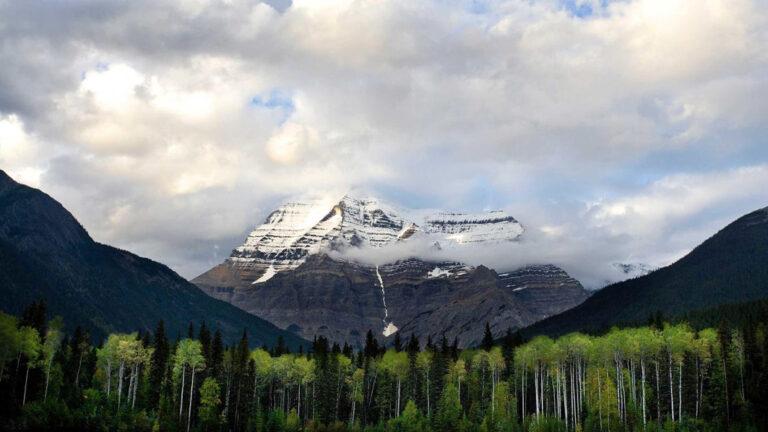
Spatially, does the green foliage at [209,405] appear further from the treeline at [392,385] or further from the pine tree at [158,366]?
the pine tree at [158,366]

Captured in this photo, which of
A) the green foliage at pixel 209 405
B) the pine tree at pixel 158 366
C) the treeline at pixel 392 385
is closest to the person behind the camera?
the treeline at pixel 392 385

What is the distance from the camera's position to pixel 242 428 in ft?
504

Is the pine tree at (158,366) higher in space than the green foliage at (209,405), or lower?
higher

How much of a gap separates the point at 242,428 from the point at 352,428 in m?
22.3

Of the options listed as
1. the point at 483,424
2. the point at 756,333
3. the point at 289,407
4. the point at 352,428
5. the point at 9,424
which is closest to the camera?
the point at 9,424

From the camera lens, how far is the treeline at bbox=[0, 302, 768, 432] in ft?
423

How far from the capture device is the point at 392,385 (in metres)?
180

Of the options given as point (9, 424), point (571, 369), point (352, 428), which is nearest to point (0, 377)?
point (9, 424)

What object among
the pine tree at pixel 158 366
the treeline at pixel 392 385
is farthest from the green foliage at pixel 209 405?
the pine tree at pixel 158 366

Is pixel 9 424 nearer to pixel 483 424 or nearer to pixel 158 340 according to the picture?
pixel 158 340

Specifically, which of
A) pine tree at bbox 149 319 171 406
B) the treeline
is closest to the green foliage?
the treeline

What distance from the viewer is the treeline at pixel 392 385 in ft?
423

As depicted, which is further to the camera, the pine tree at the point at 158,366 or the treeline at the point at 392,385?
the pine tree at the point at 158,366

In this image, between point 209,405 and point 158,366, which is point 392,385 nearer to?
point 209,405
